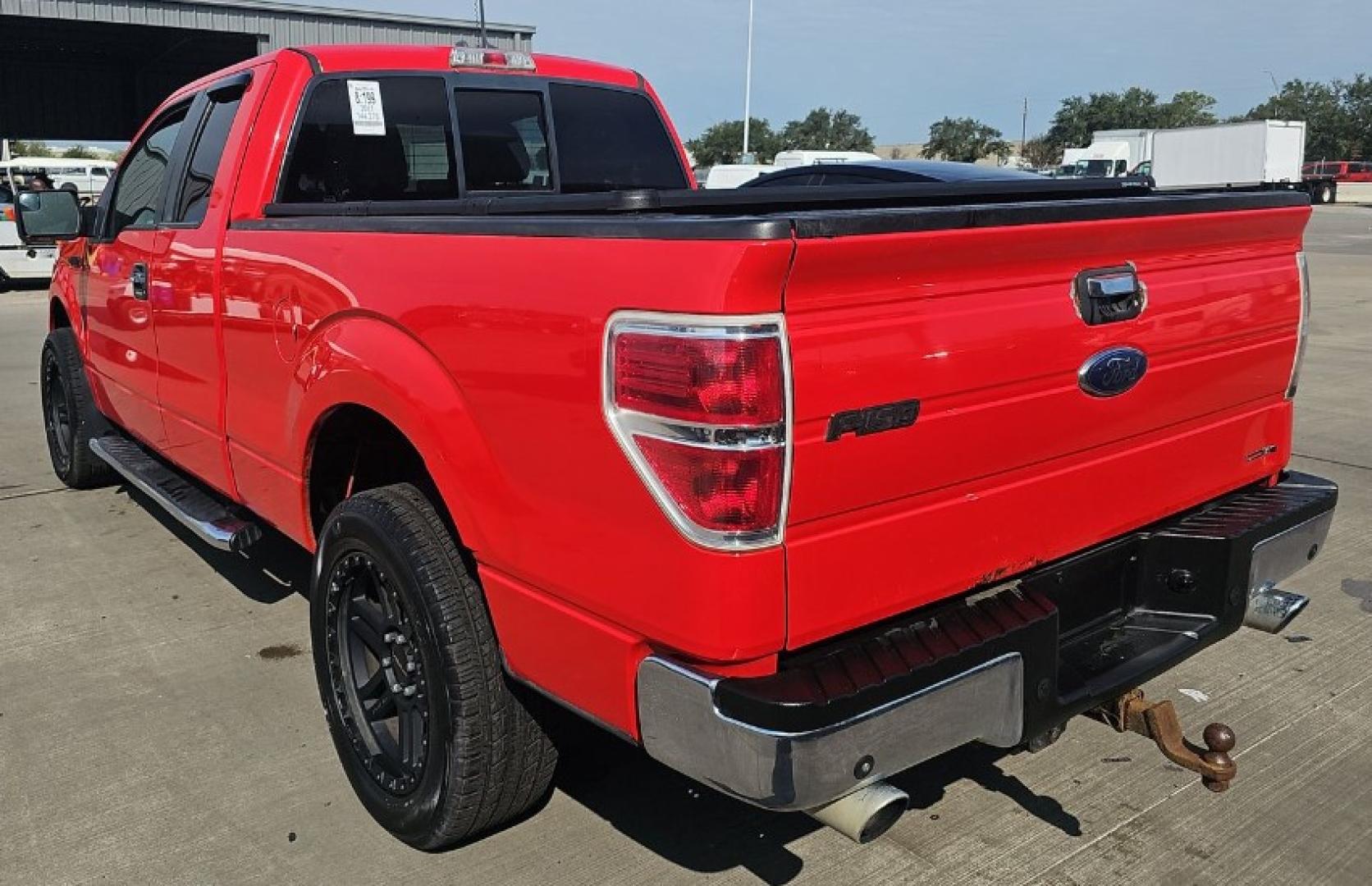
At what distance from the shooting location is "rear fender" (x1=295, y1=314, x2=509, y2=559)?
2373mm

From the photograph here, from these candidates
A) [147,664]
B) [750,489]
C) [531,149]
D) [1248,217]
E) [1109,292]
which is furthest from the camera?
[531,149]

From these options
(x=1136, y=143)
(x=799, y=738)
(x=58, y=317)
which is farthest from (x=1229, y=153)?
(x=799, y=738)

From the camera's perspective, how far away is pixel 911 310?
2041mm

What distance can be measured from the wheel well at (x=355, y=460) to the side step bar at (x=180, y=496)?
0.51 m

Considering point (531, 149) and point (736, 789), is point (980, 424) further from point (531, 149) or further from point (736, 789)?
point (531, 149)

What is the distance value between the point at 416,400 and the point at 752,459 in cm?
95

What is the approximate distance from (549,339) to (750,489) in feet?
1.67

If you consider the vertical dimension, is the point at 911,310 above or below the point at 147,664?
above

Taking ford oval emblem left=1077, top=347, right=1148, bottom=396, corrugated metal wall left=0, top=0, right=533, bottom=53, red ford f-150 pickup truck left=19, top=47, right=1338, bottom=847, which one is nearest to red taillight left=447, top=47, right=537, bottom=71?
red ford f-150 pickup truck left=19, top=47, right=1338, bottom=847

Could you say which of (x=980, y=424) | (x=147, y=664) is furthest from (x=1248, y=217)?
(x=147, y=664)

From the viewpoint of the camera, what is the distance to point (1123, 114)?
Answer: 3455 inches

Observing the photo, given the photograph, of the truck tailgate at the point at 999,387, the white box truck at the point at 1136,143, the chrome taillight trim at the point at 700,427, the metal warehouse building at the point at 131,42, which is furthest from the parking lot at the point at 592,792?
the white box truck at the point at 1136,143

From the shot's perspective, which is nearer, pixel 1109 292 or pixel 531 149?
pixel 1109 292

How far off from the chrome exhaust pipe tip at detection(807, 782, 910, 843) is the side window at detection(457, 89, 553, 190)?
282 cm
